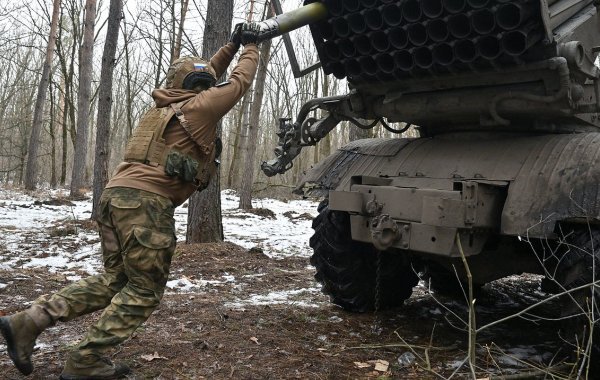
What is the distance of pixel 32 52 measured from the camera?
32500 mm

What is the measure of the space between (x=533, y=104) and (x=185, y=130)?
2270 mm

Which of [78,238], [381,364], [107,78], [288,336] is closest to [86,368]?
Answer: [288,336]

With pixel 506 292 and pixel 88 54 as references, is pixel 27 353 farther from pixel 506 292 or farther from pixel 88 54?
pixel 88 54

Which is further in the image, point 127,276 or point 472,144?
point 472,144

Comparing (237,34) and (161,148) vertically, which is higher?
A: (237,34)

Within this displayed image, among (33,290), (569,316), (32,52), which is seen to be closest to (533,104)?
(569,316)

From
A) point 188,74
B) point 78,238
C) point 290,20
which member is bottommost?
point 78,238

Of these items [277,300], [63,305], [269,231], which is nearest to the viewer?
[63,305]

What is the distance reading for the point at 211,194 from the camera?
7578mm

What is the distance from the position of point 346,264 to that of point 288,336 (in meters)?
0.82

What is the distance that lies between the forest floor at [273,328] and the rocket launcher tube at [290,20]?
6.96ft

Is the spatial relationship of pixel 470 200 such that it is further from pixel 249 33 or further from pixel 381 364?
pixel 249 33

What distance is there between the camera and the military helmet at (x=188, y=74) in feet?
11.5

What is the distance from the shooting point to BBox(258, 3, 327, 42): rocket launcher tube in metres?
3.76
